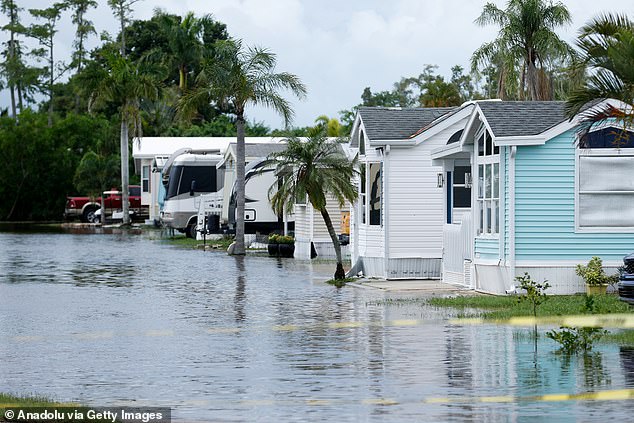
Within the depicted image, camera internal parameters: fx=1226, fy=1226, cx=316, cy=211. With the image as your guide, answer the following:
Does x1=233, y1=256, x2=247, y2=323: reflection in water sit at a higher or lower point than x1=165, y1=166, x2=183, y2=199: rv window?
lower

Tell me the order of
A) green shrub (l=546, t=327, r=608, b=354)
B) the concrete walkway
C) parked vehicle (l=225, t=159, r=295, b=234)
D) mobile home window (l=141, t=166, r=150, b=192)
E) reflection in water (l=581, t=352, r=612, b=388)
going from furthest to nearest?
mobile home window (l=141, t=166, r=150, b=192), parked vehicle (l=225, t=159, r=295, b=234), the concrete walkway, green shrub (l=546, t=327, r=608, b=354), reflection in water (l=581, t=352, r=612, b=388)

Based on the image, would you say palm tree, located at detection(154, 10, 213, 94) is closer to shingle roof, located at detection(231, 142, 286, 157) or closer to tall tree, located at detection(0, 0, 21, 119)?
tall tree, located at detection(0, 0, 21, 119)

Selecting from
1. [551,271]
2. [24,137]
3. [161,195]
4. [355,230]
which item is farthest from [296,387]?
[24,137]

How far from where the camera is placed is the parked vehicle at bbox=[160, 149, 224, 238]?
187ft

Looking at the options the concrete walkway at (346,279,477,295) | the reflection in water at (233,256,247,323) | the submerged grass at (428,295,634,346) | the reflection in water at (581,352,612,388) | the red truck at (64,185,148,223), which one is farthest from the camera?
the red truck at (64,185,148,223)

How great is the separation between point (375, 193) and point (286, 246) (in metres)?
12.9

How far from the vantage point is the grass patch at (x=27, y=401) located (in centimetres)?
1157

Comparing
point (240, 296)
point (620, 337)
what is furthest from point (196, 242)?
point (620, 337)

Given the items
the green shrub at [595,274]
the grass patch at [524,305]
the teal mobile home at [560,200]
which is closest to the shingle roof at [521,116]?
the teal mobile home at [560,200]

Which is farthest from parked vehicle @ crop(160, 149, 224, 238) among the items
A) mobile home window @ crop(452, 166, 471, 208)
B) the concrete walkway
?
mobile home window @ crop(452, 166, 471, 208)

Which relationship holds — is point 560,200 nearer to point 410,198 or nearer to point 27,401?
point 410,198

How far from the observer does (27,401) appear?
39.4 feet

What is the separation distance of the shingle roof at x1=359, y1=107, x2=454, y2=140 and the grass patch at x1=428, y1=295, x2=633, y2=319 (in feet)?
24.7

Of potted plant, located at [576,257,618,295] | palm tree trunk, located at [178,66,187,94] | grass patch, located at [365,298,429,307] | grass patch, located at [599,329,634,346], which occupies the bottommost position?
grass patch, located at [599,329,634,346]
